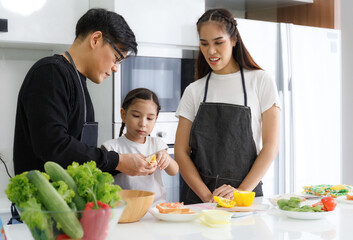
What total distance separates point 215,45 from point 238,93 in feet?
0.75

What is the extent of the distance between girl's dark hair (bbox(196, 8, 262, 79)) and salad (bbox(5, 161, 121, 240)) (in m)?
1.17

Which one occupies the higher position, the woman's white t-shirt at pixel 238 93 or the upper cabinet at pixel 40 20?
the upper cabinet at pixel 40 20

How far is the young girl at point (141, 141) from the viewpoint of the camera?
1.98m

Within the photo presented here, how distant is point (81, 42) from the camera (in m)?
1.58

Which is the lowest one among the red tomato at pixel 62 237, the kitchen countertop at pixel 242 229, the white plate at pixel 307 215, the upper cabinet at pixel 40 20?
the kitchen countertop at pixel 242 229

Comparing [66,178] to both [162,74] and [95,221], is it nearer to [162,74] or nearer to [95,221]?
[95,221]

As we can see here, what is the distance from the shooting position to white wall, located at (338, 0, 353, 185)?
3.38m

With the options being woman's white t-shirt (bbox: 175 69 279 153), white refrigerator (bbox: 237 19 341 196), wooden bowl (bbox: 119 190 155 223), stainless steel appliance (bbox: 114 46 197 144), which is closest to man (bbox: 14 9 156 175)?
wooden bowl (bbox: 119 190 155 223)

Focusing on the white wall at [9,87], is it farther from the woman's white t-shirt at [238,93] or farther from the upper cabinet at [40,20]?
the woman's white t-shirt at [238,93]

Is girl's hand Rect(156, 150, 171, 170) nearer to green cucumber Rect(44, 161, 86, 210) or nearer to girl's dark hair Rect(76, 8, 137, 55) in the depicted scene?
girl's dark hair Rect(76, 8, 137, 55)

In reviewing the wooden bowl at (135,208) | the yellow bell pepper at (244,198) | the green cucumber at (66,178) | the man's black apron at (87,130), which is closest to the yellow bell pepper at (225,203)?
the yellow bell pepper at (244,198)

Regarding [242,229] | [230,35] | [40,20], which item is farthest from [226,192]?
[40,20]

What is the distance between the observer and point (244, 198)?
61.6 inches

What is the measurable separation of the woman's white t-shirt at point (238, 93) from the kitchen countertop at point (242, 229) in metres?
0.60
